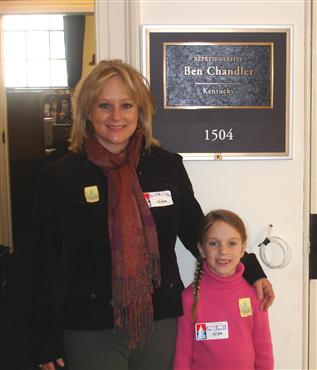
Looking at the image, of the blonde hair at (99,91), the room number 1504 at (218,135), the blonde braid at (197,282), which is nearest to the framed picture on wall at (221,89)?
the room number 1504 at (218,135)

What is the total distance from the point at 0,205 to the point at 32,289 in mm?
4201

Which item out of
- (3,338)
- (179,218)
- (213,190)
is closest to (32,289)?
(179,218)

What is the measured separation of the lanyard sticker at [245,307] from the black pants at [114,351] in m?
0.23

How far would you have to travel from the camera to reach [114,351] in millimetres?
1474

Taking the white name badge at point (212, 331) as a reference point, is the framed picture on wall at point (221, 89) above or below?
above

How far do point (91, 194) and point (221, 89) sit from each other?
594 millimetres

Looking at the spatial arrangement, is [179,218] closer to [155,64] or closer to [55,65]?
[155,64]

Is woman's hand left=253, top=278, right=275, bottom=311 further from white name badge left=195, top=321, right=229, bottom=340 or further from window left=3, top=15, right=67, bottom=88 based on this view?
window left=3, top=15, right=67, bottom=88

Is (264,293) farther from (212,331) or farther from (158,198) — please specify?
(158,198)

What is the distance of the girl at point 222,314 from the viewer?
1.57 meters

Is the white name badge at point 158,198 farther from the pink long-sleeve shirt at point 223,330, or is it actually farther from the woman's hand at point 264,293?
the woman's hand at point 264,293

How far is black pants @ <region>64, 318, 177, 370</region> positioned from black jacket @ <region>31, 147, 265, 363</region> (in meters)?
0.03

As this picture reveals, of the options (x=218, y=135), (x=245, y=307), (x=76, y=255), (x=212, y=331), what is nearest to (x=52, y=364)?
(x=76, y=255)

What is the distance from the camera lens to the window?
8438mm
